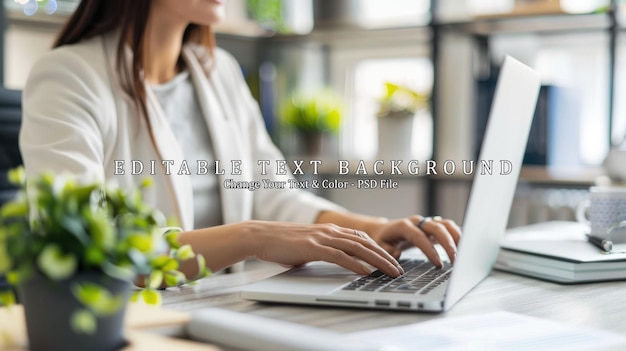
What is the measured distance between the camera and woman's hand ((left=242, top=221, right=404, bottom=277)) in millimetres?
1056

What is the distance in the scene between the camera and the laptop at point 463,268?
0.91m

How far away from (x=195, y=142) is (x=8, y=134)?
1.33ft

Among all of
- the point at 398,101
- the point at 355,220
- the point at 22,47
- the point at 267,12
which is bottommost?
the point at 355,220

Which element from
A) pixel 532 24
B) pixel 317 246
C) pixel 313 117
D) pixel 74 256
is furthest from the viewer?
pixel 313 117

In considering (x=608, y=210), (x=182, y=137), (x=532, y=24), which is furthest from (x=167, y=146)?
(x=532, y=24)

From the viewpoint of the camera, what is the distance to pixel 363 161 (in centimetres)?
291

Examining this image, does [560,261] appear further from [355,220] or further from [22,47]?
[22,47]

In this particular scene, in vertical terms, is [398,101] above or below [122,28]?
below

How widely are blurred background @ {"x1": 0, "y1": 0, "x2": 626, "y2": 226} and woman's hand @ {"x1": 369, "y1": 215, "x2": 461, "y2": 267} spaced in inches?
51.3

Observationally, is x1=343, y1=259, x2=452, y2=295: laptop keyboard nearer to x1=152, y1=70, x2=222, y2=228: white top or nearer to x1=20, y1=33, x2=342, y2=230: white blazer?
x1=20, y1=33, x2=342, y2=230: white blazer

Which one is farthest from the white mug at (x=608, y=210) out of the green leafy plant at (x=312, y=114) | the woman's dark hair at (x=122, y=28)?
the green leafy plant at (x=312, y=114)

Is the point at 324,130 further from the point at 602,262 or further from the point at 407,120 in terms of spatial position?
the point at 602,262

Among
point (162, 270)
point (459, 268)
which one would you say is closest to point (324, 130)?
point (459, 268)

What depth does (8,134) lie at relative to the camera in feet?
5.32
